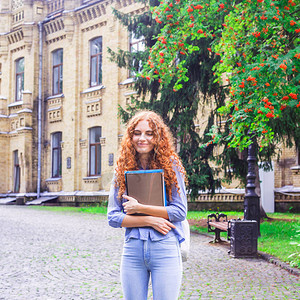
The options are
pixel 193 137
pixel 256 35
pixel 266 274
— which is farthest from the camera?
pixel 193 137

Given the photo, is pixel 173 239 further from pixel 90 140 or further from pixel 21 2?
pixel 21 2

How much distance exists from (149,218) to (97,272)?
5.13 metres

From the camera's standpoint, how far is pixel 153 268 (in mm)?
3086

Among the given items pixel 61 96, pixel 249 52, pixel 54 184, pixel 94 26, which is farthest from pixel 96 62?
pixel 249 52

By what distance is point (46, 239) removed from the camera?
Answer: 12.2m

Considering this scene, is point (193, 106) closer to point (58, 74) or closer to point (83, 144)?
point (83, 144)

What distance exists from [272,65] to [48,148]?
23.3 meters

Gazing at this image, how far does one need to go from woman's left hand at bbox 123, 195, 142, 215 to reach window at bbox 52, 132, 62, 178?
2670 cm

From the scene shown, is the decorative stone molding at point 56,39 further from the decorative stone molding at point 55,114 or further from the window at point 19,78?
the decorative stone molding at point 55,114

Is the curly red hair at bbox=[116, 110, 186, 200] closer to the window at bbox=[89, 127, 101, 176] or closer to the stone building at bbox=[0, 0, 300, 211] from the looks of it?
the stone building at bbox=[0, 0, 300, 211]

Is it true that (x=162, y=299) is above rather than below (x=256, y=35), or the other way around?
below

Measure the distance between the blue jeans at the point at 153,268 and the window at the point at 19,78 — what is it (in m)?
30.4

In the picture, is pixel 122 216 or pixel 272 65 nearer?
pixel 122 216

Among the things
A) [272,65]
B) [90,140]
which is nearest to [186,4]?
[272,65]
